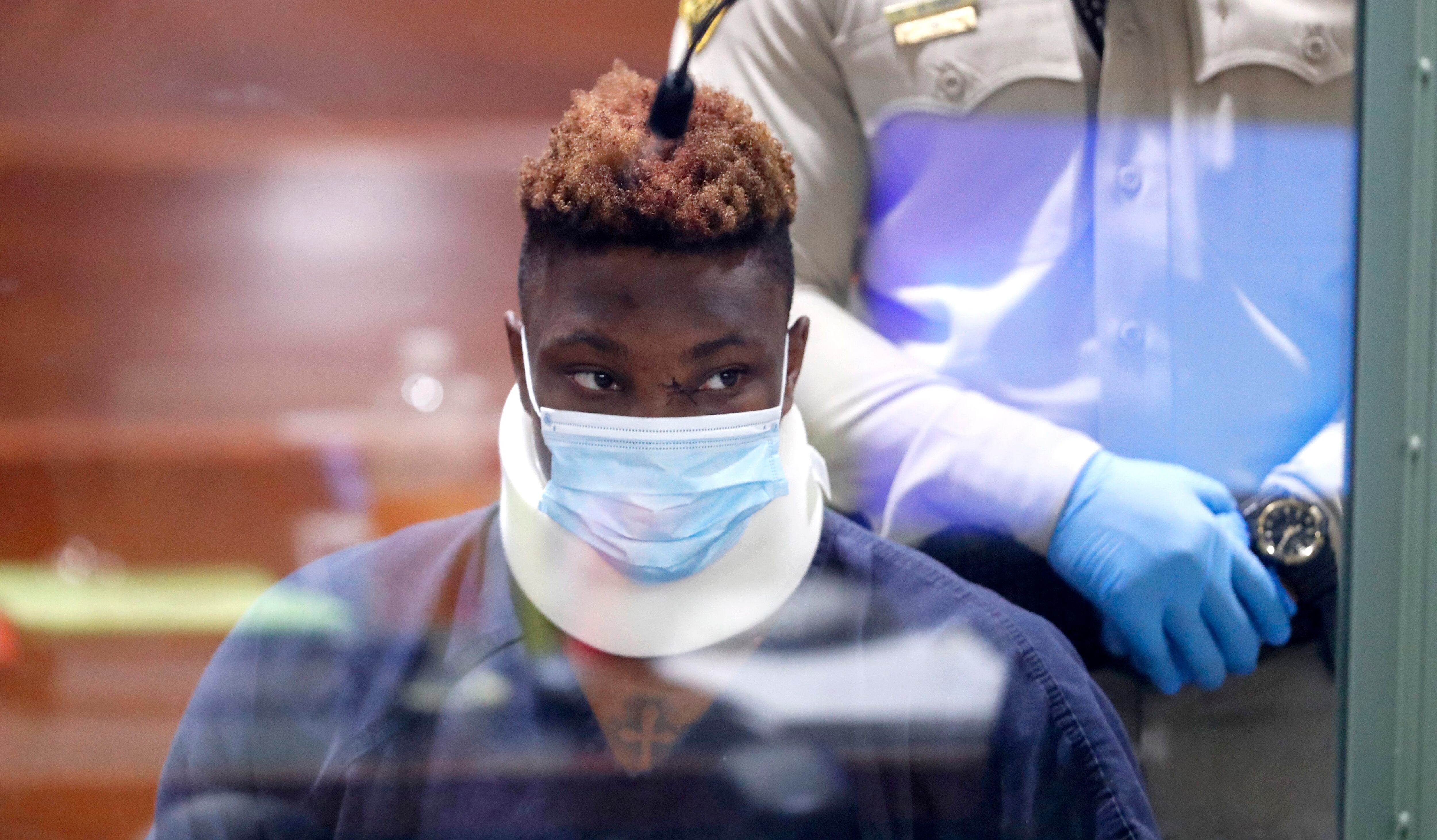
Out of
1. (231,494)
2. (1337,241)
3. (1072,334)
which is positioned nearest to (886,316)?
(1072,334)

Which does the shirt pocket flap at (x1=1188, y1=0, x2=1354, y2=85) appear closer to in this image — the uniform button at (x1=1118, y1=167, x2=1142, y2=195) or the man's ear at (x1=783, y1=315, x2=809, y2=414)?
the uniform button at (x1=1118, y1=167, x2=1142, y2=195)

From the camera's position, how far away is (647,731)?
4.43 feet

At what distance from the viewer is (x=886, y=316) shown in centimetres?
146

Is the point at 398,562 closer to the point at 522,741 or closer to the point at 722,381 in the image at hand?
the point at 522,741

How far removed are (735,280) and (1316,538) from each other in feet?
2.76

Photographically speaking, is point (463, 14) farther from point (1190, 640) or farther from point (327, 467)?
point (1190, 640)

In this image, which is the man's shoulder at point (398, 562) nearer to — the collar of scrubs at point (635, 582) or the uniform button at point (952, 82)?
the collar of scrubs at point (635, 582)

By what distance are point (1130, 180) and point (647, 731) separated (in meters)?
0.94

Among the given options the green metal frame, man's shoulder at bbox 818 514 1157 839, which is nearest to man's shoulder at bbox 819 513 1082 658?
man's shoulder at bbox 818 514 1157 839

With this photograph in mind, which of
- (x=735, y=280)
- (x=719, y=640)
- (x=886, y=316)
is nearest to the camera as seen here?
(x=735, y=280)

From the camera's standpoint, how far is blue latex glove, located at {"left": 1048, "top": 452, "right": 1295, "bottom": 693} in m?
1.40

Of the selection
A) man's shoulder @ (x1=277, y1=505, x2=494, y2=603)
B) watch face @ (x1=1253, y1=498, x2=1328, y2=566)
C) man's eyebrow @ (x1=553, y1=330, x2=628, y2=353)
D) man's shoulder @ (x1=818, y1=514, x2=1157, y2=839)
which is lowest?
man's shoulder @ (x1=818, y1=514, x2=1157, y2=839)

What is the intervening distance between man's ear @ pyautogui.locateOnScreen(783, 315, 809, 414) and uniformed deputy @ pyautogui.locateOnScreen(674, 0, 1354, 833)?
0.04 m

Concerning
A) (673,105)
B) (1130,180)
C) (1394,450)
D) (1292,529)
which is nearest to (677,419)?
(673,105)
